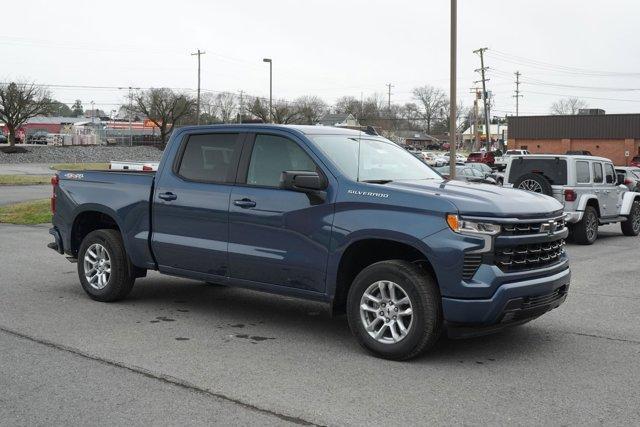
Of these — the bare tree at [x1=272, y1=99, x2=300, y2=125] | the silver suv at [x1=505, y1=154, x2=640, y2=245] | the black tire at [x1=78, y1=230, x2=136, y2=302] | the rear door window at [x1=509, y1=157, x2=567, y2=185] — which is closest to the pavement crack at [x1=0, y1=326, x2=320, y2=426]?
the black tire at [x1=78, y1=230, x2=136, y2=302]

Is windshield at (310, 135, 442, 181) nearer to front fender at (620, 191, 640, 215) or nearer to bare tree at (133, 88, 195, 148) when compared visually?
front fender at (620, 191, 640, 215)

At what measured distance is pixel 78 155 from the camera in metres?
59.2

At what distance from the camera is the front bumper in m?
5.39

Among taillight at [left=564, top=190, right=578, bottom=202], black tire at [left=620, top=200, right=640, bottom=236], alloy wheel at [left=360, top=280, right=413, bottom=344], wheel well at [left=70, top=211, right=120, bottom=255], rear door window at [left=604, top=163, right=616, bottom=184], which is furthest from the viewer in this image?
black tire at [left=620, top=200, right=640, bottom=236]

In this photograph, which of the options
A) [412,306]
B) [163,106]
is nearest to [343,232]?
[412,306]

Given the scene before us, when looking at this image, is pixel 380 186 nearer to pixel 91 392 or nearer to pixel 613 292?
pixel 91 392

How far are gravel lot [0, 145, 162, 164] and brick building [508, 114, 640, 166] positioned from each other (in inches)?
1365

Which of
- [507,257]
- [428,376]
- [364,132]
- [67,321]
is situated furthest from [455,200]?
[67,321]

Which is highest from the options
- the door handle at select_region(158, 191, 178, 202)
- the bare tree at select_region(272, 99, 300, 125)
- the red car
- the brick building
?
the bare tree at select_region(272, 99, 300, 125)

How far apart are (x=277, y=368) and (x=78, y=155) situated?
2265 inches

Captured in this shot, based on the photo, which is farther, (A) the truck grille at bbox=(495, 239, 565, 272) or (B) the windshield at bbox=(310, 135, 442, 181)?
(B) the windshield at bbox=(310, 135, 442, 181)

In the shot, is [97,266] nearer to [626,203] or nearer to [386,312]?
[386,312]

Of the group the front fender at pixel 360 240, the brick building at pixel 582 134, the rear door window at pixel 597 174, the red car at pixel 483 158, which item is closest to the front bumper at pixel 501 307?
the front fender at pixel 360 240

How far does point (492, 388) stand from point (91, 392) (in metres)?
2.81
